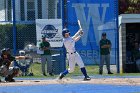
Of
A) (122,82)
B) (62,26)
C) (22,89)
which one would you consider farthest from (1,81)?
(62,26)

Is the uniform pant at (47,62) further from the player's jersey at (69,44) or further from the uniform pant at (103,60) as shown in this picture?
the player's jersey at (69,44)

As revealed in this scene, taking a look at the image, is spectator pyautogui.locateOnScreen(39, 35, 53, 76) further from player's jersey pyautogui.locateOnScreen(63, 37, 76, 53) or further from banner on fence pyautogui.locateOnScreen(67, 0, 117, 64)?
player's jersey pyautogui.locateOnScreen(63, 37, 76, 53)

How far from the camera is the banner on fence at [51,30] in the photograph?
2364cm

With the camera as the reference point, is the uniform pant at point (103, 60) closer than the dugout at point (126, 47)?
Yes

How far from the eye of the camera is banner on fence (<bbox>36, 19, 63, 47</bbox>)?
77.6 ft

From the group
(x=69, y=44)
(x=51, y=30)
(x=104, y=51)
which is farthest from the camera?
(x=51, y=30)

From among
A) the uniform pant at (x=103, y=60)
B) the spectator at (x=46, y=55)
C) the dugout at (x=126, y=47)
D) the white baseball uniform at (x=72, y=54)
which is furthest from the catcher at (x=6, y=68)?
the dugout at (x=126, y=47)

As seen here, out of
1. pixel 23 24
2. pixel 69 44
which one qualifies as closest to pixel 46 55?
pixel 23 24

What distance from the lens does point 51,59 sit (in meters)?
23.0

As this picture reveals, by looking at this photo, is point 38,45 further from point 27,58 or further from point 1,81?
point 1,81

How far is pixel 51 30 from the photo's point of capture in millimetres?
23766

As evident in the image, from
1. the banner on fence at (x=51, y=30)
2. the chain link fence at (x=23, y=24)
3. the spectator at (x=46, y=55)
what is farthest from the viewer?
the chain link fence at (x=23, y=24)

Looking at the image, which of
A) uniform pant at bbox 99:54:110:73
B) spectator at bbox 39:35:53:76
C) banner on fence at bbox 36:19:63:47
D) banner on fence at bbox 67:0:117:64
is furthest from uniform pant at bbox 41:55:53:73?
uniform pant at bbox 99:54:110:73

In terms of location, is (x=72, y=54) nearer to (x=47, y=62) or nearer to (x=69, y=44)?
(x=69, y=44)
